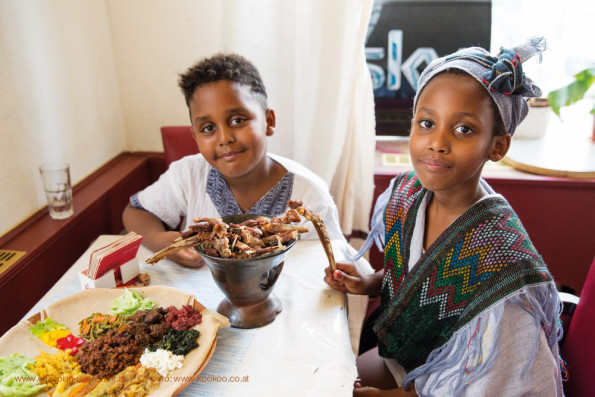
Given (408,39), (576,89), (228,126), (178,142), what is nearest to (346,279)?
(228,126)

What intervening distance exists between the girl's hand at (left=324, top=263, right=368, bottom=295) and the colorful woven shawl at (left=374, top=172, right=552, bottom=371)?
0.11 m

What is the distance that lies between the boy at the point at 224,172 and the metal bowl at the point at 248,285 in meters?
0.27

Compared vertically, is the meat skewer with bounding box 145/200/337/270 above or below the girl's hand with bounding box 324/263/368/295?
above

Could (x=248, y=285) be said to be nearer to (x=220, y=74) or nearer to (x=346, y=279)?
(x=346, y=279)

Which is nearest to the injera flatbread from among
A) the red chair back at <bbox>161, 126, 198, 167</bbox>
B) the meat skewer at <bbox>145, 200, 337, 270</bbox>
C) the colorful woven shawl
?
the meat skewer at <bbox>145, 200, 337, 270</bbox>

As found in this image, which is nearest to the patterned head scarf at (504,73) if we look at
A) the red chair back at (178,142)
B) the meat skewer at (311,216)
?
the meat skewer at (311,216)

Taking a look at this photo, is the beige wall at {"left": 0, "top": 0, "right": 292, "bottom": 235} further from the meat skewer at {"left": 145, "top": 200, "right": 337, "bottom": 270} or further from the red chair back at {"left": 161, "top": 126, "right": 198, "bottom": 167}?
the meat skewer at {"left": 145, "top": 200, "right": 337, "bottom": 270}

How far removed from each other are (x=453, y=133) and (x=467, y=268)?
1.14 ft

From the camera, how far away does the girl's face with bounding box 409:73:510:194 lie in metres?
1.08

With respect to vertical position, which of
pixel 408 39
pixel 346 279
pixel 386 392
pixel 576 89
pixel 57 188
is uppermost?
pixel 408 39

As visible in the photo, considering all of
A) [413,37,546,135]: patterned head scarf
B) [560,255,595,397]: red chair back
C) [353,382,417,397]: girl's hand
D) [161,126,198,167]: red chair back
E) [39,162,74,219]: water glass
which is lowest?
[353,382,417,397]: girl's hand

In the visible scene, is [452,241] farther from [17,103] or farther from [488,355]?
[17,103]

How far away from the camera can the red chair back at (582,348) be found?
3.58 feet

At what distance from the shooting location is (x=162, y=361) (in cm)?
95
